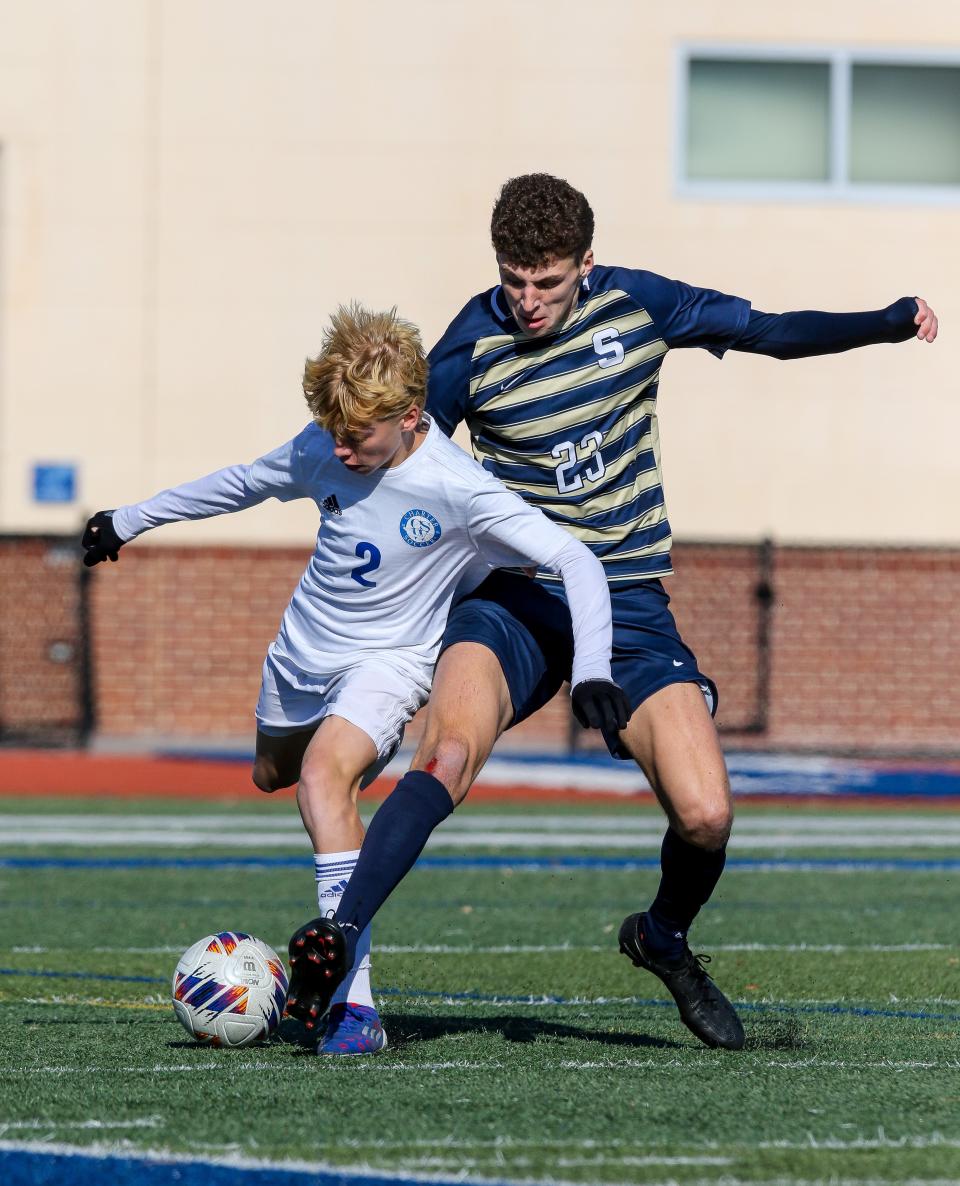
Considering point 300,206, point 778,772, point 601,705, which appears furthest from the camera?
point 300,206

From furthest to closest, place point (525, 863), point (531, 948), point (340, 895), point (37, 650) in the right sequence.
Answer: point (37, 650) → point (525, 863) → point (531, 948) → point (340, 895)

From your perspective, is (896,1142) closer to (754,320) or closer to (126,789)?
(754,320)

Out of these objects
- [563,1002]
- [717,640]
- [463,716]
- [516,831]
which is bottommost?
[516,831]

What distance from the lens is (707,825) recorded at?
5.00m

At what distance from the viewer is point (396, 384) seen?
15.6 feet

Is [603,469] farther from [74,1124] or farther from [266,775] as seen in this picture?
[74,1124]

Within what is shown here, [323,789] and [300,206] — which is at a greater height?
[300,206]

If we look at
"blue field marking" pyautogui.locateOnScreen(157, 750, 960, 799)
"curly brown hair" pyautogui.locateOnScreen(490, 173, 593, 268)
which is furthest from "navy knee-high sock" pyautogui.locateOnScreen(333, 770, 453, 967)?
"blue field marking" pyautogui.locateOnScreen(157, 750, 960, 799)

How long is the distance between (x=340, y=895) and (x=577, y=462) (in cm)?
128

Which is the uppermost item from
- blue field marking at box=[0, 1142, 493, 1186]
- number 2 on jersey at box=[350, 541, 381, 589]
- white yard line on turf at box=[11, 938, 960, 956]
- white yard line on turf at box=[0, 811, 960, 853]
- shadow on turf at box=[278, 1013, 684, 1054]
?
number 2 on jersey at box=[350, 541, 381, 589]

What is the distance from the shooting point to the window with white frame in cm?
1719

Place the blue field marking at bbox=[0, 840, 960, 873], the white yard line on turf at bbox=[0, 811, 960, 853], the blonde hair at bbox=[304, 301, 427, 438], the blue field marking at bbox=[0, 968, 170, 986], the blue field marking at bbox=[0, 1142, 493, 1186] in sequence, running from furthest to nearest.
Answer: the white yard line on turf at bbox=[0, 811, 960, 853], the blue field marking at bbox=[0, 840, 960, 873], the blue field marking at bbox=[0, 968, 170, 986], the blonde hair at bbox=[304, 301, 427, 438], the blue field marking at bbox=[0, 1142, 493, 1186]

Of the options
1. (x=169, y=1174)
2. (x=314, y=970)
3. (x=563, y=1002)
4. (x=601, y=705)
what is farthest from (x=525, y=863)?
(x=169, y=1174)

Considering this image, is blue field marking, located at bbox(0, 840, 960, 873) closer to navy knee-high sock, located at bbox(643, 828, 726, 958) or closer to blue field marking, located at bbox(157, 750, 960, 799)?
blue field marking, located at bbox(157, 750, 960, 799)
